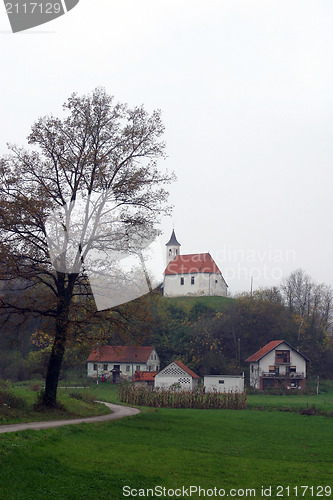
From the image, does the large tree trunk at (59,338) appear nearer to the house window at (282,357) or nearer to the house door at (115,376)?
the house door at (115,376)

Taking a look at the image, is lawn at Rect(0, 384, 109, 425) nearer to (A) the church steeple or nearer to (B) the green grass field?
(B) the green grass field

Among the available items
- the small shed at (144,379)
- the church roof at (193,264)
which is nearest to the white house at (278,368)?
the small shed at (144,379)

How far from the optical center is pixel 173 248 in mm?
99250

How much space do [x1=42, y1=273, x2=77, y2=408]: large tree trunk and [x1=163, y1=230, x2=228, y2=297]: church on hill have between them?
68.9 metres

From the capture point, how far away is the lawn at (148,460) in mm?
11258

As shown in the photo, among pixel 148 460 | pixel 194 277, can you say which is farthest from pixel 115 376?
pixel 148 460

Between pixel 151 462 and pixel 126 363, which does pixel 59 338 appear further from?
pixel 126 363

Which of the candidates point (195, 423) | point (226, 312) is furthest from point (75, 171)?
point (226, 312)

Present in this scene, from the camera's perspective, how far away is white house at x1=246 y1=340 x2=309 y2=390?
6425 cm

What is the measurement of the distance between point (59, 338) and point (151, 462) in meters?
9.23

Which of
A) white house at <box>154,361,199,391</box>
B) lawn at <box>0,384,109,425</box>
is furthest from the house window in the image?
lawn at <box>0,384,109,425</box>

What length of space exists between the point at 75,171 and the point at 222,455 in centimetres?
1394

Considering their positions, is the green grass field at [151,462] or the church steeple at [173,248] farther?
the church steeple at [173,248]

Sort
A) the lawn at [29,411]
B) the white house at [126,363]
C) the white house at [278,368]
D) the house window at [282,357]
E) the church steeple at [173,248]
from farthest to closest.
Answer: the church steeple at [173,248] < the white house at [126,363] < the house window at [282,357] < the white house at [278,368] < the lawn at [29,411]
